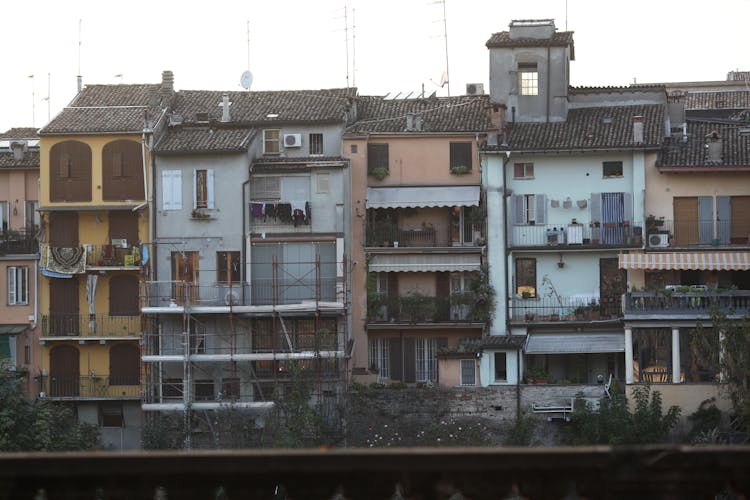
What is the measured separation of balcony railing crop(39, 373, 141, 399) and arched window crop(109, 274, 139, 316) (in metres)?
2.26

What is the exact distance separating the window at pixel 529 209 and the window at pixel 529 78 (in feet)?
13.8

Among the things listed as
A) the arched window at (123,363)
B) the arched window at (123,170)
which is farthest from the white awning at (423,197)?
the arched window at (123,363)

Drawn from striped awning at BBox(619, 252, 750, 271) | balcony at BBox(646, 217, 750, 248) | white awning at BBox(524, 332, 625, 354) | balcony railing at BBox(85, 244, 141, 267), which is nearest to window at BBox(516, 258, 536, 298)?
white awning at BBox(524, 332, 625, 354)

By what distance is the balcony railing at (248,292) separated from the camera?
46875mm

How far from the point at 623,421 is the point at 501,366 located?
6528mm

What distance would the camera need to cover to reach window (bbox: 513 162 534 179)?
47.8 meters

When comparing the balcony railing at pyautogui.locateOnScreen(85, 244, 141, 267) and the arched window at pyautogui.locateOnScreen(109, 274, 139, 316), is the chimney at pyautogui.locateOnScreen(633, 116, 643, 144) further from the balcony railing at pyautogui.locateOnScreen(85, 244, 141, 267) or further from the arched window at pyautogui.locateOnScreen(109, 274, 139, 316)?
the arched window at pyautogui.locateOnScreen(109, 274, 139, 316)

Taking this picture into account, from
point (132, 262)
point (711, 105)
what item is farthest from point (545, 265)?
point (711, 105)

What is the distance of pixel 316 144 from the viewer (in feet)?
161

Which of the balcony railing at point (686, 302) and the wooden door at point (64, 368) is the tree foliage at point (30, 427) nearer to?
the wooden door at point (64, 368)

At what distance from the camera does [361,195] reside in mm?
48281

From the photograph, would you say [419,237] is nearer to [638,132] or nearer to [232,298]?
[232,298]

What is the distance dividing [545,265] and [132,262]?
14.1m

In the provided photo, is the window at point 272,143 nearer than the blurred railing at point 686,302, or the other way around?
the blurred railing at point 686,302
